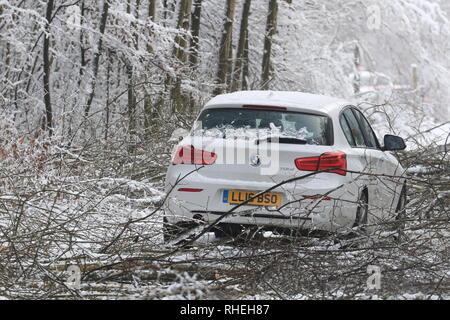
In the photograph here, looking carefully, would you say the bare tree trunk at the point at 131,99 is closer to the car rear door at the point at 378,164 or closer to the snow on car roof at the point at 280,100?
the car rear door at the point at 378,164

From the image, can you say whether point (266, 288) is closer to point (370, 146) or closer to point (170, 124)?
point (370, 146)

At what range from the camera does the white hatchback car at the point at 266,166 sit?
8.95 m

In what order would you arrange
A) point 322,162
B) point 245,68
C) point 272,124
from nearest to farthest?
point 322,162
point 272,124
point 245,68

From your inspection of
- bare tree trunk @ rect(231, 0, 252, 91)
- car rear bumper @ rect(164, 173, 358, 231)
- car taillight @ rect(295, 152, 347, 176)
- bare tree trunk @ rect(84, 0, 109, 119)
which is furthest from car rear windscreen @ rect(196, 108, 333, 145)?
bare tree trunk @ rect(231, 0, 252, 91)

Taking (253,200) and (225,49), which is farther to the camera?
(225,49)

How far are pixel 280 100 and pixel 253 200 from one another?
1.16 metres

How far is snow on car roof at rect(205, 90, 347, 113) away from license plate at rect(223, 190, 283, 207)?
0.94m

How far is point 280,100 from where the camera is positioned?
9.58 m

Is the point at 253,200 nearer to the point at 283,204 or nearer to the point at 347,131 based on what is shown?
the point at 283,204

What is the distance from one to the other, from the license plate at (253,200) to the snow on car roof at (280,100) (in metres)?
0.94

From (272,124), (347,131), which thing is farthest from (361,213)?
(272,124)
